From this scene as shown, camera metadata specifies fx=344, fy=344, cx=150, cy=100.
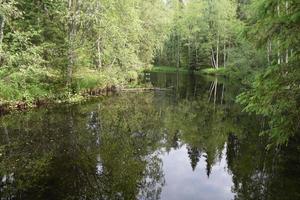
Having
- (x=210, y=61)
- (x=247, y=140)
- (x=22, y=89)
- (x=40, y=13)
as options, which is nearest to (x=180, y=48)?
(x=210, y=61)

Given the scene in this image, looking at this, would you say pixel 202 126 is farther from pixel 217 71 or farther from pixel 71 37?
pixel 217 71

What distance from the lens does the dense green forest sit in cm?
859

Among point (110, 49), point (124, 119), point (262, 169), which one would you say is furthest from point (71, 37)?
point (262, 169)

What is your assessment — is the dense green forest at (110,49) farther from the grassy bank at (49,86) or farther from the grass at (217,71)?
the grass at (217,71)

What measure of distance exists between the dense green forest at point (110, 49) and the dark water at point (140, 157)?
6.42 ft

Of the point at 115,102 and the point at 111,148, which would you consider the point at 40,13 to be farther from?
the point at 111,148

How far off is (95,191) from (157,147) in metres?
5.83

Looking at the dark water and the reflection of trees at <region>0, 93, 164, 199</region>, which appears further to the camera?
the dark water

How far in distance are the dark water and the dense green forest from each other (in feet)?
6.42

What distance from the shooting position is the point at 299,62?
8.46 metres

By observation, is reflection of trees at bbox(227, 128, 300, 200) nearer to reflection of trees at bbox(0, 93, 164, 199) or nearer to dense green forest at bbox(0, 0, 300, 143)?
dense green forest at bbox(0, 0, 300, 143)

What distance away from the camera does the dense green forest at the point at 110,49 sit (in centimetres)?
859

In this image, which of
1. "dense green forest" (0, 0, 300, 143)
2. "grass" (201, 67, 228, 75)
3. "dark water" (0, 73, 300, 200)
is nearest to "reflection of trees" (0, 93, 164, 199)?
"dark water" (0, 73, 300, 200)

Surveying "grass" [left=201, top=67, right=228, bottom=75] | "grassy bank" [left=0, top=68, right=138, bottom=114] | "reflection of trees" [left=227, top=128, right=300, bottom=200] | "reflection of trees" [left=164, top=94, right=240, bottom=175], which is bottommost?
"reflection of trees" [left=227, top=128, right=300, bottom=200]
